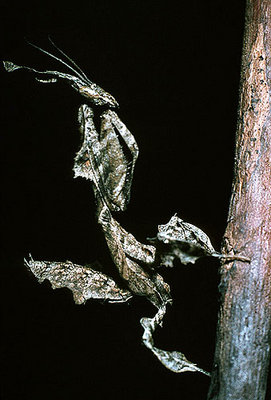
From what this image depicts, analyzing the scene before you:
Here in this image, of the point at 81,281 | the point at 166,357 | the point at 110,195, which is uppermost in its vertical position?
the point at 110,195

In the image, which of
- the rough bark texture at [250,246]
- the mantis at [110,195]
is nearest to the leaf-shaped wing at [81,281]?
the mantis at [110,195]

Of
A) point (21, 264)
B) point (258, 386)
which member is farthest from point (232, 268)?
point (21, 264)

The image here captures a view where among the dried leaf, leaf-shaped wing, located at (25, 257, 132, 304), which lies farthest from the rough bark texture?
leaf-shaped wing, located at (25, 257, 132, 304)

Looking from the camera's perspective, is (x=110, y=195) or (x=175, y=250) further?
(x=110, y=195)

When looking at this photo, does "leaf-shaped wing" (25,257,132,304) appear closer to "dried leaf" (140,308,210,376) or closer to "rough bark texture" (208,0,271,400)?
"dried leaf" (140,308,210,376)

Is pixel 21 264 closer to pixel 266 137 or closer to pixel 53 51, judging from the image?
pixel 53 51

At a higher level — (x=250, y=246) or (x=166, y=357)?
(x=250, y=246)

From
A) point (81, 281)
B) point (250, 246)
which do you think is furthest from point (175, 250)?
point (81, 281)

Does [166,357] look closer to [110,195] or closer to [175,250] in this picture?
[175,250]

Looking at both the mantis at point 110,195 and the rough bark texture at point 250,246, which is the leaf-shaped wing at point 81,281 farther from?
the rough bark texture at point 250,246

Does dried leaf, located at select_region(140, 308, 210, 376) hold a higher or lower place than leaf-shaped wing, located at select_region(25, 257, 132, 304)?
Result: lower
